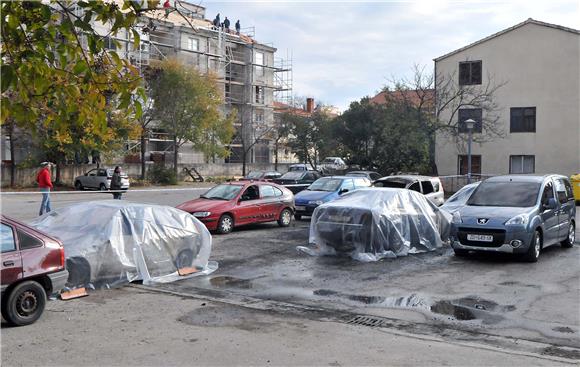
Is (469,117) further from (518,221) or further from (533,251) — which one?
(518,221)

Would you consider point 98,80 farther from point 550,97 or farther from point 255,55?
point 255,55

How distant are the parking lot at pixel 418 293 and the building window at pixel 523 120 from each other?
985 inches

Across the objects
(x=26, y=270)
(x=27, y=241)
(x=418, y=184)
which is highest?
(x=418, y=184)

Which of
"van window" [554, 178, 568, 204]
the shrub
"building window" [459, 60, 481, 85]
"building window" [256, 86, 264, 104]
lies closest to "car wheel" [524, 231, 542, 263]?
"van window" [554, 178, 568, 204]

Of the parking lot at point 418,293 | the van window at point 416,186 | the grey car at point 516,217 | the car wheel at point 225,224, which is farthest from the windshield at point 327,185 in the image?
the grey car at point 516,217

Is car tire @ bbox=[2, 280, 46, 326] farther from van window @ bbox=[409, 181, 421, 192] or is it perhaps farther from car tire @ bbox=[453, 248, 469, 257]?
van window @ bbox=[409, 181, 421, 192]

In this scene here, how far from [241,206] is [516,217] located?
7.64 meters

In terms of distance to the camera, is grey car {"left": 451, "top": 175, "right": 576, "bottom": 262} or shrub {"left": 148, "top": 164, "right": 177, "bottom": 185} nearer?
grey car {"left": 451, "top": 175, "right": 576, "bottom": 262}

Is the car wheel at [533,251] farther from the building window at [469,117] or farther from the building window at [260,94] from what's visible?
the building window at [260,94]

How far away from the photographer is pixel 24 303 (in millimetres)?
7301

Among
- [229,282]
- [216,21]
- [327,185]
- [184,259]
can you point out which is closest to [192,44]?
[216,21]

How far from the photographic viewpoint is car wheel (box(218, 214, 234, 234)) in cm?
1595

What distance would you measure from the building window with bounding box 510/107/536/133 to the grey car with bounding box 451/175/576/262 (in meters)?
24.5

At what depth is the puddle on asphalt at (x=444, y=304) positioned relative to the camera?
814cm
